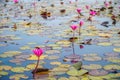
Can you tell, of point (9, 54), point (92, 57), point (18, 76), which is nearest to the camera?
point (18, 76)

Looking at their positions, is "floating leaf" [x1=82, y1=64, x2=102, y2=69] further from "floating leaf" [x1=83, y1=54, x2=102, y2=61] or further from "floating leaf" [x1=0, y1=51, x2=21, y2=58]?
"floating leaf" [x1=0, y1=51, x2=21, y2=58]

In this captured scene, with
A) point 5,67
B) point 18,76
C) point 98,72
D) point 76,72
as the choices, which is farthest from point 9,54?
point 98,72

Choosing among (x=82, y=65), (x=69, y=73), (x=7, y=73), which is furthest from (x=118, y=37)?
(x=7, y=73)

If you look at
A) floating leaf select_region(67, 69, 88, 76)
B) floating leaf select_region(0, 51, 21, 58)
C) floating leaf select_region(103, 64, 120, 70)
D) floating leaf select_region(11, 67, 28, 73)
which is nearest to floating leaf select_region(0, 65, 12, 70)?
floating leaf select_region(11, 67, 28, 73)

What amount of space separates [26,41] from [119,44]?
1213 millimetres

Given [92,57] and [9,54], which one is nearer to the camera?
[92,57]

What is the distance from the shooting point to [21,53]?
9.50ft

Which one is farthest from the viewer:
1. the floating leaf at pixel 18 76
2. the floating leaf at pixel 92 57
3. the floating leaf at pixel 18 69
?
the floating leaf at pixel 92 57

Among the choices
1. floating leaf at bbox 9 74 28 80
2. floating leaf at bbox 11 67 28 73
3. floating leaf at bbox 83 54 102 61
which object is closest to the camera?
floating leaf at bbox 9 74 28 80

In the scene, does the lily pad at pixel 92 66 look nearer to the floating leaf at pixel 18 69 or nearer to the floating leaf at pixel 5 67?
the floating leaf at pixel 18 69

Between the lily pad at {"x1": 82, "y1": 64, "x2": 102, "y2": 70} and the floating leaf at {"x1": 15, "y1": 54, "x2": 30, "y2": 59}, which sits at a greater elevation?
the floating leaf at {"x1": 15, "y1": 54, "x2": 30, "y2": 59}

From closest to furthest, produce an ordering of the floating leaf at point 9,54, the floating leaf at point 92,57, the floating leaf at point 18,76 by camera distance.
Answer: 1. the floating leaf at point 18,76
2. the floating leaf at point 92,57
3. the floating leaf at point 9,54

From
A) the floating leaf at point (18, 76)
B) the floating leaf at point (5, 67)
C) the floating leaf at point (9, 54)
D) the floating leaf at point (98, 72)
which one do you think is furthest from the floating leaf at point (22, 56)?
the floating leaf at point (98, 72)

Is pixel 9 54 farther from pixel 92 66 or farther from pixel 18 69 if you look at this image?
pixel 92 66
